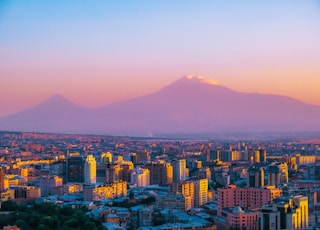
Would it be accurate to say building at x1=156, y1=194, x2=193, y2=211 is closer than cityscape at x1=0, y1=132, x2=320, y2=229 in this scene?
No

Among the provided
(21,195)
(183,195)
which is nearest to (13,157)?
(21,195)

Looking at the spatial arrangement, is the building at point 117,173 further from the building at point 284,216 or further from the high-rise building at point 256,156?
the building at point 284,216

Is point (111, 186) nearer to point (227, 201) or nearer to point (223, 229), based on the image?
point (227, 201)

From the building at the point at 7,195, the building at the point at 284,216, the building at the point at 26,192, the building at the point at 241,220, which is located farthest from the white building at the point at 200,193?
the building at the point at 284,216

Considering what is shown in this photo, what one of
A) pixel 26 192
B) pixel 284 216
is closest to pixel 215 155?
pixel 26 192

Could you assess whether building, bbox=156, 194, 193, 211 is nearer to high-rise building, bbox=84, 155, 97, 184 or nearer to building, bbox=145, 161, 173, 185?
building, bbox=145, 161, 173, 185

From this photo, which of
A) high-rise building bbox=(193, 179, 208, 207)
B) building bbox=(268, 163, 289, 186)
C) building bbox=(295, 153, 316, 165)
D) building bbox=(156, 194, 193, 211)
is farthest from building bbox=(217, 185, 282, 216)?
building bbox=(295, 153, 316, 165)

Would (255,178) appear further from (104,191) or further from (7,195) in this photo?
(7,195)
